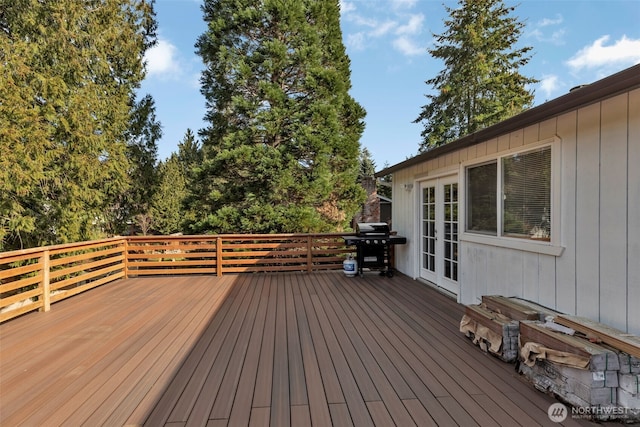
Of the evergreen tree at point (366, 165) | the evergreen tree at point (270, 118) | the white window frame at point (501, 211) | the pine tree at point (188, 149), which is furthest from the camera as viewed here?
the evergreen tree at point (366, 165)

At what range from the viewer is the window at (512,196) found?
9.38 ft

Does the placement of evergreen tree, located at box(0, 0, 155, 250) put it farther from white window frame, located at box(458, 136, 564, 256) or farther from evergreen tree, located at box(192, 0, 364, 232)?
white window frame, located at box(458, 136, 564, 256)

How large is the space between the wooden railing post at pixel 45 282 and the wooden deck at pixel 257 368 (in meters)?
0.12

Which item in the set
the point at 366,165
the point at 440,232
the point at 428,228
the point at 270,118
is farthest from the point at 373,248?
the point at 366,165

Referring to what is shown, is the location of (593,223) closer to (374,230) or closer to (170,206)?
(374,230)

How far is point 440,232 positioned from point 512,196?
1.64 m

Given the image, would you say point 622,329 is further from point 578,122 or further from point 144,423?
point 144,423

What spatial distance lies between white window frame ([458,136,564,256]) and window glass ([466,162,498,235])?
55mm

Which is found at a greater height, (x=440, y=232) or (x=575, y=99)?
(x=575, y=99)

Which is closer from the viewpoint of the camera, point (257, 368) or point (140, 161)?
point (257, 368)

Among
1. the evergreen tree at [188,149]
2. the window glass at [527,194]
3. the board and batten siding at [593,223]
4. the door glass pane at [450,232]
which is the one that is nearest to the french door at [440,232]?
the door glass pane at [450,232]

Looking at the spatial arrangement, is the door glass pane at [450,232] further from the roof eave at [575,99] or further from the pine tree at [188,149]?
the pine tree at [188,149]

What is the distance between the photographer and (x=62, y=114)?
20.7ft

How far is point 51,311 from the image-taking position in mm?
4047
